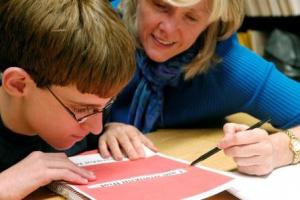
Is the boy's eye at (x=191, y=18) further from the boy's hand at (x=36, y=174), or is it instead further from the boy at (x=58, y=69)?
the boy's hand at (x=36, y=174)

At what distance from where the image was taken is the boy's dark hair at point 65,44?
89 centimetres

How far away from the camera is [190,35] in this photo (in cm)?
126

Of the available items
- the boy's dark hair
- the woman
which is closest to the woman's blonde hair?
the woman

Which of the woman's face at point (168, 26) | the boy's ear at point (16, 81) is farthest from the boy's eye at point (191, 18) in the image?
the boy's ear at point (16, 81)

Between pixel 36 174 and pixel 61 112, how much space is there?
15 cm

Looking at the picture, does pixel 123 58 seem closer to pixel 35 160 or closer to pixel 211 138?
pixel 35 160

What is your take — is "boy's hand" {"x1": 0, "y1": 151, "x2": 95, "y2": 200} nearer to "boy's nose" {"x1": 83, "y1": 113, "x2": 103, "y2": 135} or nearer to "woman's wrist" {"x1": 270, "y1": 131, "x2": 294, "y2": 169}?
"boy's nose" {"x1": 83, "y1": 113, "x2": 103, "y2": 135}

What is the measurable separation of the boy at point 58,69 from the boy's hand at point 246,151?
25 centimetres

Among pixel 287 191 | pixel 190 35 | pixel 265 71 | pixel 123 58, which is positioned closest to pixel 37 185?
pixel 123 58

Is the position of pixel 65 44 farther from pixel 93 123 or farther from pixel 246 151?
pixel 246 151

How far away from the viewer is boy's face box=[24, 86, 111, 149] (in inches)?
37.3

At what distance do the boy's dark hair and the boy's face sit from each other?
0.07 feet

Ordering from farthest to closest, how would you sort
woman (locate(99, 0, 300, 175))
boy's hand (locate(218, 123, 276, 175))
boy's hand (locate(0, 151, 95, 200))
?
woman (locate(99, 0, 300, 175)) < boy's hand (locate(218, 123, 276, 175)) < boy's hand (locate(0, 151, 95, 200))

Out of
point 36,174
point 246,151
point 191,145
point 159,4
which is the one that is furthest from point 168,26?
point 36,174
